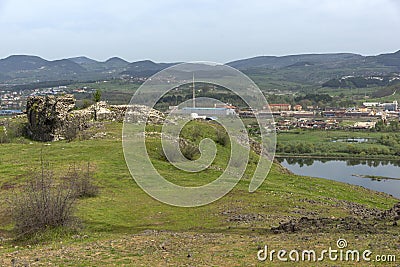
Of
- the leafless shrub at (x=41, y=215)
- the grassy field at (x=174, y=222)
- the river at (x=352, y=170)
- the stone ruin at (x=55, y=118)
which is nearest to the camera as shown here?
the grassy field at (x=174, y=222)

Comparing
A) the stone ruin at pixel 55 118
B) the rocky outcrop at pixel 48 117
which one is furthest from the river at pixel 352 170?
the rocky outcrop at pixel 48 117

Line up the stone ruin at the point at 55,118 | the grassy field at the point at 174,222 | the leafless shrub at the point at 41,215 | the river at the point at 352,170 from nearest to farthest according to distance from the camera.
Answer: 1. the grassy field at the point at 174,222
2. the leafless shrub at the point at 41,215
3. the stone ruin at the point at 55,118
4. the river at the point at 352,170

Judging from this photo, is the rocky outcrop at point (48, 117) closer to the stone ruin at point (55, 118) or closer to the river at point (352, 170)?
the stone ruin at point (55, 118)

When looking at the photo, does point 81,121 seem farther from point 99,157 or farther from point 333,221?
point 333,221

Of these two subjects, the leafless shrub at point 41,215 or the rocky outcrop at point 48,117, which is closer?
the leafless shrub at point 41,215

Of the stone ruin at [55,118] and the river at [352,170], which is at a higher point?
the stone ruin at [55,118]

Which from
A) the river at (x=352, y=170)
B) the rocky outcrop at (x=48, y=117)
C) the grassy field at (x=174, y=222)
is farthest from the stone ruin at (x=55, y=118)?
the river at (x=352, y=170)

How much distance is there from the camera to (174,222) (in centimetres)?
1764

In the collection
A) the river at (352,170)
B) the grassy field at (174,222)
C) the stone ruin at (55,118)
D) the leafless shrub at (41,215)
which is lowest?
the river at (352,170)

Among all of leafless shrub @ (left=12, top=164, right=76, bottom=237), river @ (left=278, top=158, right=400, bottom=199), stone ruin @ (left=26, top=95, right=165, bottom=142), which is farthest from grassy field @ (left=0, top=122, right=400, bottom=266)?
river @ (left=278, top=158, right=400, bottom=199)

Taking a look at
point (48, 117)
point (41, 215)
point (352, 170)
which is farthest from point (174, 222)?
point (352, 170)

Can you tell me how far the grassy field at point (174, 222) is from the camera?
39.1 ft

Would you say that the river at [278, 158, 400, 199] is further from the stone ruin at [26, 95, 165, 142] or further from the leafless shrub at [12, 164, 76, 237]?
the leafless shrub at [12, 164, 76, 237]

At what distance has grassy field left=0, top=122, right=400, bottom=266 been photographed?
39.1 ft
